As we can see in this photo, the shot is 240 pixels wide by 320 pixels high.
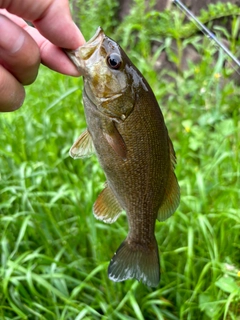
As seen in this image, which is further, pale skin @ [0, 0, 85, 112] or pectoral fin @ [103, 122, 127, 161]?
pectoral fin @ [103, 122, 127, 161]

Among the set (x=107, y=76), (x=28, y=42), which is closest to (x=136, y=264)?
(x=107, y=76)

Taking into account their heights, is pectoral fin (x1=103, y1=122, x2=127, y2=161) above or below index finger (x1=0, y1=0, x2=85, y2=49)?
below

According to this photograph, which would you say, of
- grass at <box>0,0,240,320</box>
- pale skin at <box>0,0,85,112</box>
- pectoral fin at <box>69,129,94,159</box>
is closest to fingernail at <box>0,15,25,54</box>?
pale skin at <box>0,0,85,112</box>

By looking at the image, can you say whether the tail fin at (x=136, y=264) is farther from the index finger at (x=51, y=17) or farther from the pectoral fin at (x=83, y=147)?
the index finger at (x=51, y=17)

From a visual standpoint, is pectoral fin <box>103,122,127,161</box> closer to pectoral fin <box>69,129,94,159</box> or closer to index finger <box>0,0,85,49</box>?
pectoral fin <box>69,129,94,159</box>

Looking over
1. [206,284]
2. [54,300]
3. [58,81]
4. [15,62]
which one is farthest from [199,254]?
[58,81]

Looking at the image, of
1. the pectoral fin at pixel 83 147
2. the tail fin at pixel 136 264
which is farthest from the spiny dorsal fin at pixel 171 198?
the pectoral fin at pixel 83 147

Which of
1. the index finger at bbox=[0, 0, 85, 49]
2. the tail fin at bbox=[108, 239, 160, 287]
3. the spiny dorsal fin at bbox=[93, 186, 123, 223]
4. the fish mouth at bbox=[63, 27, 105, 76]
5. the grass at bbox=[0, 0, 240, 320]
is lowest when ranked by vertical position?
the grass at bbox=[0, 0, 240, 320]

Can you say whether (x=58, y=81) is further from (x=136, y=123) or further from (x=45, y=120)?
(x=136, y=123)
